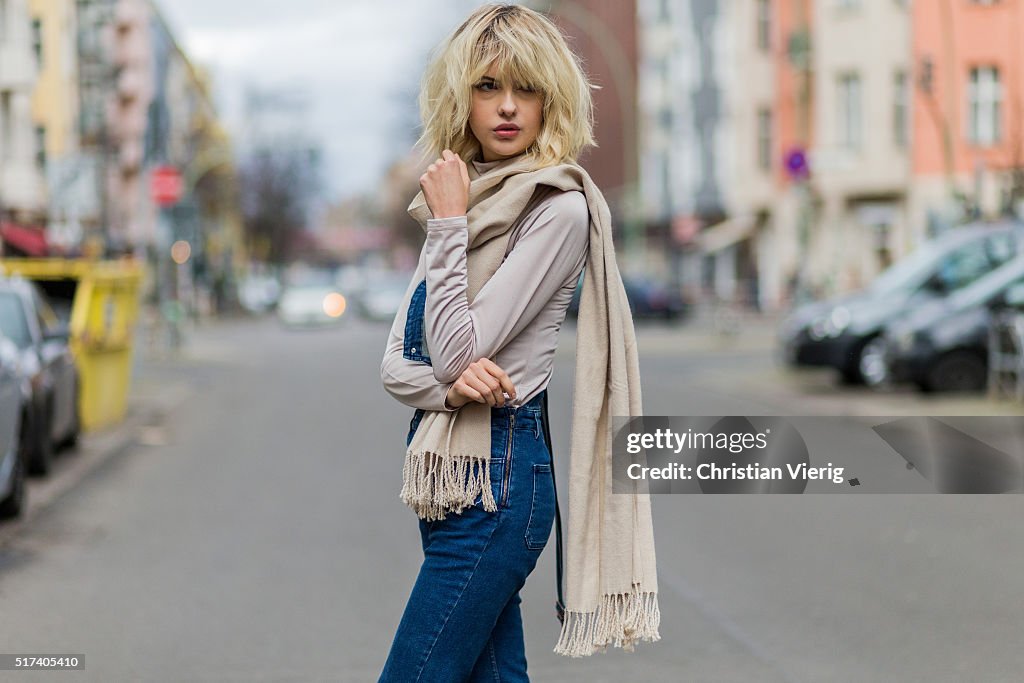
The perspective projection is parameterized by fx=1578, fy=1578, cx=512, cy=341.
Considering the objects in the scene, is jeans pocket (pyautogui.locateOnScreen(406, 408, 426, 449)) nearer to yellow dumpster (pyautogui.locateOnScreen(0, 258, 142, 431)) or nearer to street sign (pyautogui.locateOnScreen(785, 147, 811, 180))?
yellow dumpster (pyautogui.locateOnScreen(0, 258, 142, 431))

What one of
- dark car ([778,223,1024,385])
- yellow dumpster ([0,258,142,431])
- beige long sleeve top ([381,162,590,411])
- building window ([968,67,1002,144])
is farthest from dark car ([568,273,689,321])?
beige long sleeve top ([381,162,590,411])

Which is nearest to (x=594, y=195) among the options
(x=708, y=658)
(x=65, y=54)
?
(x=708, y=658)

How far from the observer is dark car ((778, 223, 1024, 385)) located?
58.4 feet

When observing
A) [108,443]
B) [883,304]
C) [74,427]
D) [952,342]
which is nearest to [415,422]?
[74,427]

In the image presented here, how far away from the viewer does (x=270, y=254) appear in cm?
8956

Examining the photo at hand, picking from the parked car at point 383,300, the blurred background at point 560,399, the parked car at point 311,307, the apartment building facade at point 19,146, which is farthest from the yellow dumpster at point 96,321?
the parked car at point 383,300

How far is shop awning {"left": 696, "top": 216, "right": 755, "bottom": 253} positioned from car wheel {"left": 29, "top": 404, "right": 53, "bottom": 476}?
142 feet

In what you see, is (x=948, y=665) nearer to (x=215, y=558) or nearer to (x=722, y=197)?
(x=215, y=558)

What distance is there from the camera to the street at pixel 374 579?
5618 mm

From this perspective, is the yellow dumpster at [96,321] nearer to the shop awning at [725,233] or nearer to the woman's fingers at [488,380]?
the woman's fingers at [488,380]

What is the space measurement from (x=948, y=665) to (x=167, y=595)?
131 inches

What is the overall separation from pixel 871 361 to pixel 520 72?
52.5ft

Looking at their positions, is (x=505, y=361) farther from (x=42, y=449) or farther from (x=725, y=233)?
(x=725, y=233)

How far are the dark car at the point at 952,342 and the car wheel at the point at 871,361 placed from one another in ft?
4.87
